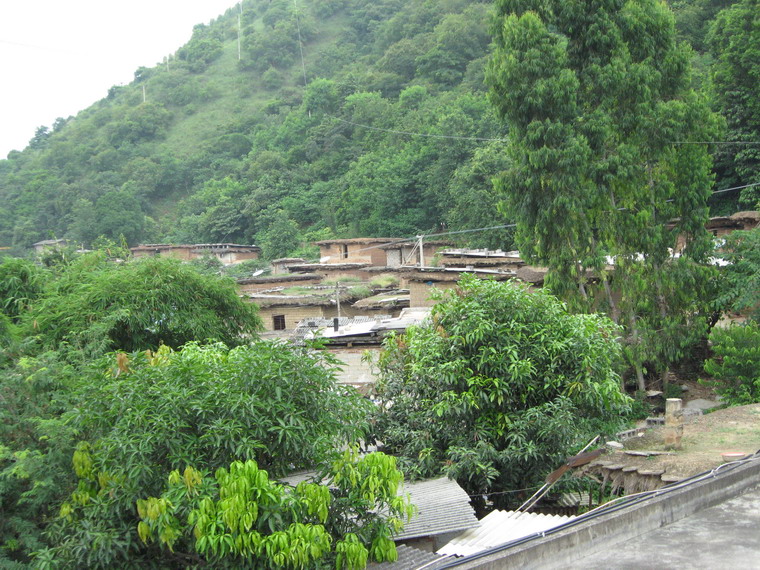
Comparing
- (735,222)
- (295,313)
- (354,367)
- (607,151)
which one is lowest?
(354,367)

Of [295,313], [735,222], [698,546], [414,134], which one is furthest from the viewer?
[414,134]

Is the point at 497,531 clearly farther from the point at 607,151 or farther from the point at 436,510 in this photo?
the point at 607,151

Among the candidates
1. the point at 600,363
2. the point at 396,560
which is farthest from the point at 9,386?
the point at 600,363

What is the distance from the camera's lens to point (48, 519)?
21.8 ft

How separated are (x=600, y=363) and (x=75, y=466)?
6406mm

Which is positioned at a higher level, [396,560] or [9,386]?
[9,386]

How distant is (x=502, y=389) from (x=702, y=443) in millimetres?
3642

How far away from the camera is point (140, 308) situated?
11.7 meters

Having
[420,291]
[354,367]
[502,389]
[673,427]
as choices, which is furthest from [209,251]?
[502,389]

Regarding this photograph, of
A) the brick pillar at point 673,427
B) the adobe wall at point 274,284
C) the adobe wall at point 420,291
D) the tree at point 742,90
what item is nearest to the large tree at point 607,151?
the brick pillar at point 673,427

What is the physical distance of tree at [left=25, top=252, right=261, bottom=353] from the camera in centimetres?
1145

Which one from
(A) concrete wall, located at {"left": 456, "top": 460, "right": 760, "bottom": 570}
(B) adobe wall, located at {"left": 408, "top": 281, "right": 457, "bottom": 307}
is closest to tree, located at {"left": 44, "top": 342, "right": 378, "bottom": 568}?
(A) concrete wall, located at {"left": 456, "top": 460, "right": 760, "bottom": 570}

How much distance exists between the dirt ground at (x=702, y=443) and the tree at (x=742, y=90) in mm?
15143

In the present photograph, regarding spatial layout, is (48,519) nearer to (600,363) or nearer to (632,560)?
(632,560)
